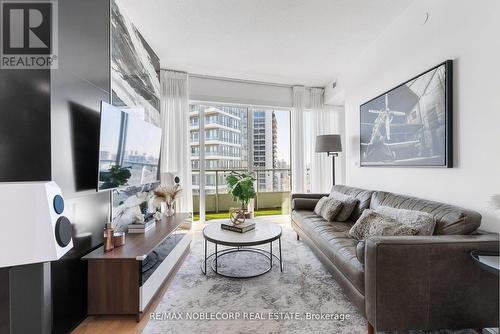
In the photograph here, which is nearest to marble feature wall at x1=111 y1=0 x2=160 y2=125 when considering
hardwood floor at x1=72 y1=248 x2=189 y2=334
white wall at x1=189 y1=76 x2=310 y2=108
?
white wall at x1=189 y1=76 x2=310 y2=108

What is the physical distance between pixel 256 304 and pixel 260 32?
2976mm

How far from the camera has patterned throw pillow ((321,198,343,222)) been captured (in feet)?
9.20

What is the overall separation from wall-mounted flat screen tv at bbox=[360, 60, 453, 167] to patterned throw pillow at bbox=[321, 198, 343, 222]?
29.6 inches

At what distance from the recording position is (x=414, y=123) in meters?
2.36

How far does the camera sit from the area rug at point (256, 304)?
1.61m

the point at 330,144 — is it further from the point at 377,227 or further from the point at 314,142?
the point at 377,227

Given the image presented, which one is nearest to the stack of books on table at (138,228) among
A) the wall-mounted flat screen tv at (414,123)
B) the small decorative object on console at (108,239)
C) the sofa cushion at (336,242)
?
the small decorative object on console at (108,239)

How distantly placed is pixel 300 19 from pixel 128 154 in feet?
7.80

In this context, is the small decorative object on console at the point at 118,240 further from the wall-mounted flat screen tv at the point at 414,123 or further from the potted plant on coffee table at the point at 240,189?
the wall-mounted flat screen tv at the point at 414,123

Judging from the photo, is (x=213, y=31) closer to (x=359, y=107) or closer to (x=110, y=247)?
(x=359, y=107)

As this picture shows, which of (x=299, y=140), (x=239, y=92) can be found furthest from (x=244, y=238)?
(x=239, y=92)

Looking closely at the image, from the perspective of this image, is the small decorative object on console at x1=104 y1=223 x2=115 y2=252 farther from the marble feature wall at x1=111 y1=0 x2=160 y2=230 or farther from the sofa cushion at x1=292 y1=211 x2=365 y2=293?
the sofa cushion at x1=292 y1=211 x2=365 y2=293

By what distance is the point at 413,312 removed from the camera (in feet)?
4.52

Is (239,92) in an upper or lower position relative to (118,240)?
upper
